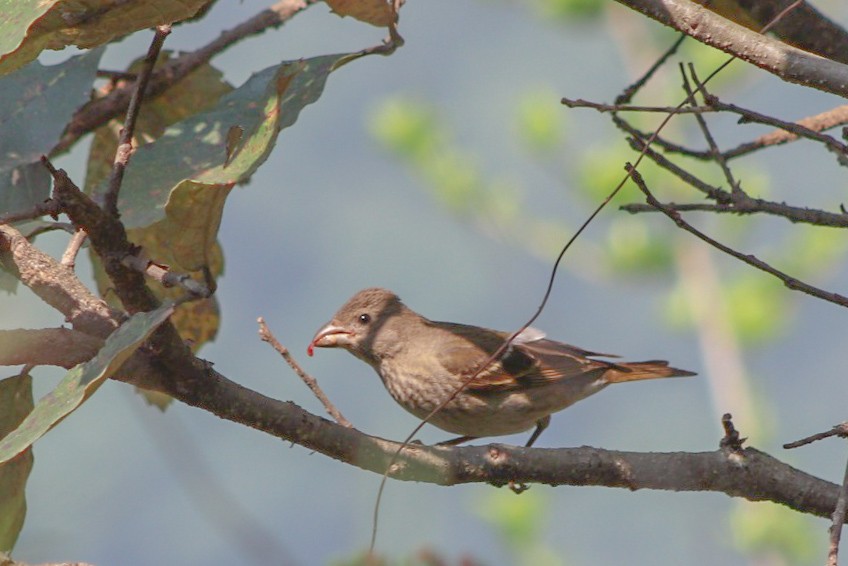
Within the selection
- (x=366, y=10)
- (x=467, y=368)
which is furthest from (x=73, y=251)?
(x=467, y=368)

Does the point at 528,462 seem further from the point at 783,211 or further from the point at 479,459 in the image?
the point at 783,211

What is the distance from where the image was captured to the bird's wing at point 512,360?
157 inches

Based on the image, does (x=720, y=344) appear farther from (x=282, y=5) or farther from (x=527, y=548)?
(x=282, y=5)

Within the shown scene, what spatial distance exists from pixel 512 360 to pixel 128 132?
2.51 metres

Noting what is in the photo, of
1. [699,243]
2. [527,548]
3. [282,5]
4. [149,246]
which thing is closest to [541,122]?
[699,243]

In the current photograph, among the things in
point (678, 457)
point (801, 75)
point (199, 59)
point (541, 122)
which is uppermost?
point (541, 122)

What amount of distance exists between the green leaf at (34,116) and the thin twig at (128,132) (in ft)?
1.69

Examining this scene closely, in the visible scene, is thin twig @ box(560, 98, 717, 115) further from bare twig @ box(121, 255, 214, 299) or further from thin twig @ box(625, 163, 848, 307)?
bare twig @ box(121, 255, 214, 299)

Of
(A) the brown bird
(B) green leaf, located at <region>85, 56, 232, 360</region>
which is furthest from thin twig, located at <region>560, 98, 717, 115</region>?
(A) the brown bird

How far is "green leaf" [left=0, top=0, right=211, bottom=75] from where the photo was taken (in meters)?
1.71

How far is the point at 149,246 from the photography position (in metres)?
2.82

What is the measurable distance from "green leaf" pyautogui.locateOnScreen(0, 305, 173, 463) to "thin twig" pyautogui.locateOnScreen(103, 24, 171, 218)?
185 mm

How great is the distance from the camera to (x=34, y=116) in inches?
95.4

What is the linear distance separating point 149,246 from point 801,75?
1694 mm
